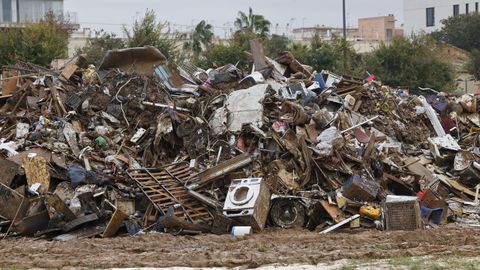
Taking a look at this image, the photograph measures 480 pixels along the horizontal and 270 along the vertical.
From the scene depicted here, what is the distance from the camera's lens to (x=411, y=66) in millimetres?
35656

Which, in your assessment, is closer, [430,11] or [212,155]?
[212,155]

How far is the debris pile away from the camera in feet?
40.5

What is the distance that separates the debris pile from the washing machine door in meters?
0.02

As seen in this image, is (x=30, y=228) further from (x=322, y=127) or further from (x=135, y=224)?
(x=322, y=127)

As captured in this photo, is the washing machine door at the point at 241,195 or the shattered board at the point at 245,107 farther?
the shattered board at the point at 245,107

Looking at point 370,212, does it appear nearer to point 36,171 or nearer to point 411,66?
point 36,171

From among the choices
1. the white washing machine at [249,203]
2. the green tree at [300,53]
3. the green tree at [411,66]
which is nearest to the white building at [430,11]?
the green tree at [411,66]

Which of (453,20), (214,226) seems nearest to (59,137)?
(214,226)

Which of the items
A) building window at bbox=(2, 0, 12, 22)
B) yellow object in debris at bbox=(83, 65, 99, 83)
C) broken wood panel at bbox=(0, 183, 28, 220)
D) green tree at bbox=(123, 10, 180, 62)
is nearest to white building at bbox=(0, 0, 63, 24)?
building window at bbox=(2, 0, 12, 22)

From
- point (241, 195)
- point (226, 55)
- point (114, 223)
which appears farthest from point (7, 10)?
point (241, 195)

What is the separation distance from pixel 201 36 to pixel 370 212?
3843 cm

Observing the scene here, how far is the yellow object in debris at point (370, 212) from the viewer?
40.5ft

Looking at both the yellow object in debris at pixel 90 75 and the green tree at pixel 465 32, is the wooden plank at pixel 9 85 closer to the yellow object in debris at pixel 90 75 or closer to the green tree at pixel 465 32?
the yellow object in debris at pixel 90 75

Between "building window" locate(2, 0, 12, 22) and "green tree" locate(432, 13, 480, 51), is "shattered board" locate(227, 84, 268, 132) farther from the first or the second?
"building window" locate(2, 0, 12, 22)
